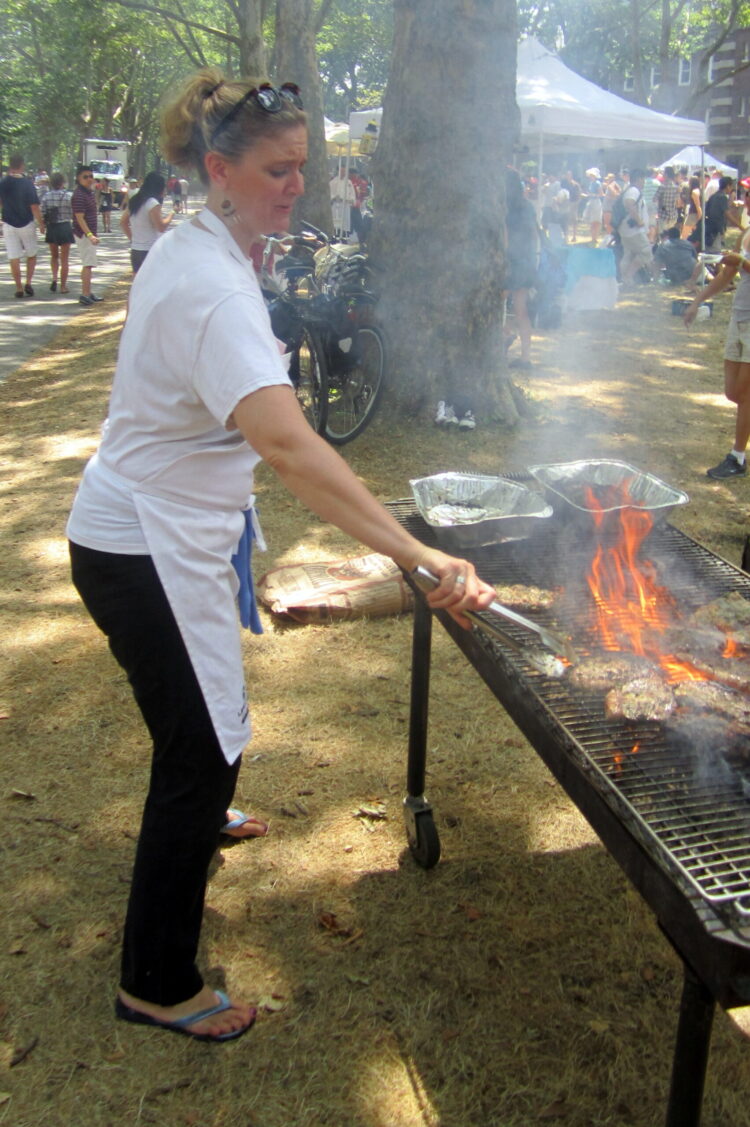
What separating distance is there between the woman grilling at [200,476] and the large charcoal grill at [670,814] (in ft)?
0.97

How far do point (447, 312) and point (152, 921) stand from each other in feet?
19.0

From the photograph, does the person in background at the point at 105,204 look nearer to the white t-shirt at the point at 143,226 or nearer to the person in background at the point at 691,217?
the person in background at the point at 691,217

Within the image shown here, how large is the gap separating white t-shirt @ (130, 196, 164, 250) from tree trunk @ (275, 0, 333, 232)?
11.8 ft

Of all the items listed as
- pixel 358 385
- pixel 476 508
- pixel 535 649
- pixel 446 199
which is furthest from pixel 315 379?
pixel 535 649

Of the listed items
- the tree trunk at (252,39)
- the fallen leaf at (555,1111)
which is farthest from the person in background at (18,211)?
the fallen leaf at (555,1111)

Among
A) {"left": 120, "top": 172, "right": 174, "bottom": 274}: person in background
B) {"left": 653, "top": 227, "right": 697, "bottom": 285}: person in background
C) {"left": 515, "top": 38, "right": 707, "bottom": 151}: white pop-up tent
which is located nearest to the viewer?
{"left": 120, "top": 172, "right": 174, "bottom": 274}: person in background

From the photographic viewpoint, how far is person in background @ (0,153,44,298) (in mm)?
13625

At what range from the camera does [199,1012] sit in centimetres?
228

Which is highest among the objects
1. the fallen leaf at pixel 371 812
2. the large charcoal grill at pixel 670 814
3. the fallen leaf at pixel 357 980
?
the large charcoal grill at pixel 670 814

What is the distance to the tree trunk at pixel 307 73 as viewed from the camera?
43.2ft

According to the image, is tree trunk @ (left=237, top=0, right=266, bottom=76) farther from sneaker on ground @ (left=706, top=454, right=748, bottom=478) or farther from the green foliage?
the green foliage

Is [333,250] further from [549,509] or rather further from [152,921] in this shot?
[152,921]

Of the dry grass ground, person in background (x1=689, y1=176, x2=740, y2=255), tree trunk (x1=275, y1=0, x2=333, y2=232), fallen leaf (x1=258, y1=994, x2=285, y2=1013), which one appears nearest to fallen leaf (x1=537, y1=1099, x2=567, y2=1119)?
the dry grass ground

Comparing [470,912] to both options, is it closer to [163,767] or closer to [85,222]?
[163,767]
